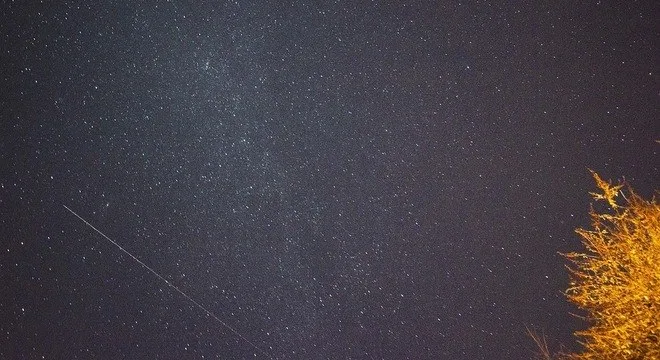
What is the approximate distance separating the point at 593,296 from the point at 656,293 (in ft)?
2.15

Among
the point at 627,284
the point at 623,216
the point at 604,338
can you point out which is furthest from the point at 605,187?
the point at 604,338

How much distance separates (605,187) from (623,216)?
269 mm

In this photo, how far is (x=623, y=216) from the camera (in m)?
6.07

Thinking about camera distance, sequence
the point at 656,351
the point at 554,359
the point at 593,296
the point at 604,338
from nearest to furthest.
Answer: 1. the point at 656,351
2. the point at 604,338
3. the point at 593,296
4. the point at 554,359

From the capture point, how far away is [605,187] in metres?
6.17

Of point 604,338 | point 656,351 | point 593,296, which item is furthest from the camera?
point 593,296

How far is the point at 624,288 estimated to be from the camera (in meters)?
5.62

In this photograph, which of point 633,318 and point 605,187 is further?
point 605,187

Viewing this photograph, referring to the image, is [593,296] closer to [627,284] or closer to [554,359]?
[627,284]

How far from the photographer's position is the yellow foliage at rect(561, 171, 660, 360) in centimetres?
529

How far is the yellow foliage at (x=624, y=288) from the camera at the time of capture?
17.4ft

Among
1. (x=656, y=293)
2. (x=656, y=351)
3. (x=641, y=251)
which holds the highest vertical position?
(x=641, y=251)

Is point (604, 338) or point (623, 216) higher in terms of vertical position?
point (623, 216)

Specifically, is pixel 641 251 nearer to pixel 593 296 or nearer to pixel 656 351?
pixel 593 296
